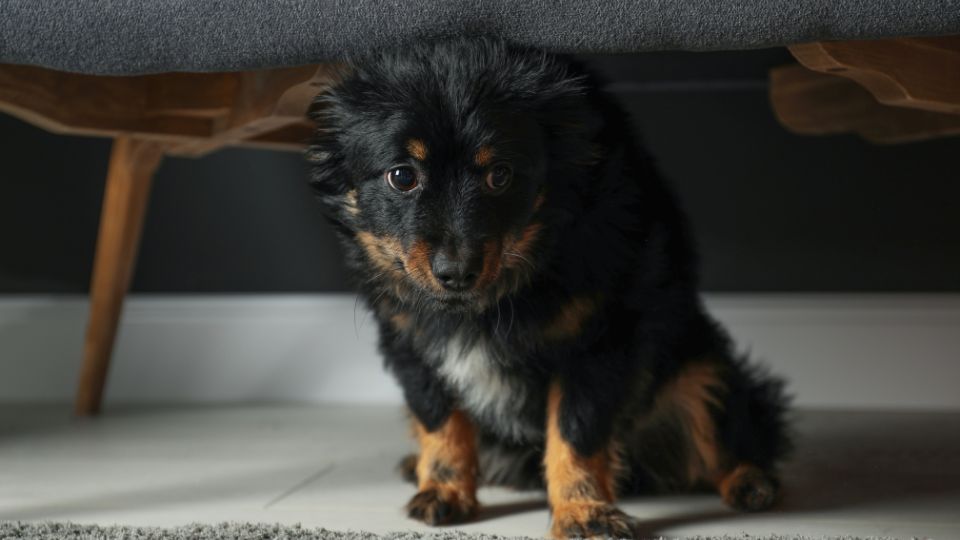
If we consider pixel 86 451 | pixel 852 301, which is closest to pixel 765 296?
pixel 852 301

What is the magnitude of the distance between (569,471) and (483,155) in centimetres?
50

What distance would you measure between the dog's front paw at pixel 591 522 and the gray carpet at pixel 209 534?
0.33ft

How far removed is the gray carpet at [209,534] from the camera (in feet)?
4.58

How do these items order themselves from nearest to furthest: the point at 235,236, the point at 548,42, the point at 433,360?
the point at 548,42
the point at 433,360
the point at 235,236

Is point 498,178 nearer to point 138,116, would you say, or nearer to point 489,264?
point 489,264

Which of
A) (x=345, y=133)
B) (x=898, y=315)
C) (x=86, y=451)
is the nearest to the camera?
(x=345, y=133)

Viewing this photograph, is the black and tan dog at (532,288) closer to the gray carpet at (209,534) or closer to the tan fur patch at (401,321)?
the tan fur patch at (401,321)

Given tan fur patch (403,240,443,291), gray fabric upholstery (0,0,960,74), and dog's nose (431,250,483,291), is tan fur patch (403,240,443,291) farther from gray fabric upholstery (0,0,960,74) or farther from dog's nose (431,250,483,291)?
gray fabric upholstery (0,0,960,74)

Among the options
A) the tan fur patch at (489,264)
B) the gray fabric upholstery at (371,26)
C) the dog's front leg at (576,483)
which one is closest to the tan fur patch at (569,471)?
the dog's front leg at (576,483)

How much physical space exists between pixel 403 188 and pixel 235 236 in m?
1.47

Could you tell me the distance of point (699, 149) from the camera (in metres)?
2.62

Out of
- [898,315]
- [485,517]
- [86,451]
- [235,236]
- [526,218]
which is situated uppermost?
[235,236]

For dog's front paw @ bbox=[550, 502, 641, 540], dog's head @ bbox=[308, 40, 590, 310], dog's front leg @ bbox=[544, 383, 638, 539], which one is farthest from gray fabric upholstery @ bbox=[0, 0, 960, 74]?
dog's front paw @ bbox=[550, 502, 641, 540]

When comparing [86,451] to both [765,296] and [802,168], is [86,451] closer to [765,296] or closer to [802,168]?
[765,296]
